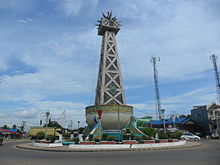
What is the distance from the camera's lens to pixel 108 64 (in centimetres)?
3909

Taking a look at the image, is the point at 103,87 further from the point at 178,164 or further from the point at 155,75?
the point at 155,75

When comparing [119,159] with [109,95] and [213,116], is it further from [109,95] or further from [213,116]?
[213,116]

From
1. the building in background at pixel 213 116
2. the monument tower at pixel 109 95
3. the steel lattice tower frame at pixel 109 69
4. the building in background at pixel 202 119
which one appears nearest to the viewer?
the monument tower at pixel 109 95

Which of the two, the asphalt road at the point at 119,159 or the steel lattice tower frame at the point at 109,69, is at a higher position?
the steel lattice tower frame at the point at 109,69

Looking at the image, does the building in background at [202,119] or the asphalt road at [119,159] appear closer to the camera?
the asphalt road at [119,159]

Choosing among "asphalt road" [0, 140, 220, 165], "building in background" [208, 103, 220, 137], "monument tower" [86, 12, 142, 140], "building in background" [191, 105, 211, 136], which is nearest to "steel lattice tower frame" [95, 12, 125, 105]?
"monument tower" [86, 12, 142, 140]

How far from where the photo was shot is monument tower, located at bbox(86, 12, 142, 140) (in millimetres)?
33219

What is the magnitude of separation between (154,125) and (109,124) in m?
38.1

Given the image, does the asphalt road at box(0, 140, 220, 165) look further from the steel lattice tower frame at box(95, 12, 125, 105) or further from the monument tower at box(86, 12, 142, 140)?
the steel lattice tower frame at box(95, 12, 125, 105)

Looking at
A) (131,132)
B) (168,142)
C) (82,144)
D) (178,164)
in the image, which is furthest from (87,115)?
(178,164)

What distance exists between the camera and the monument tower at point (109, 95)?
33219 mm

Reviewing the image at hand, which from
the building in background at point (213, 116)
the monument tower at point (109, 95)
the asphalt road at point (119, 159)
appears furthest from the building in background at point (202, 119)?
the asphalt road at point (119, 159)

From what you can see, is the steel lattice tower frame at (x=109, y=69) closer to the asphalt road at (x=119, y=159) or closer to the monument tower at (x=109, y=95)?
the monument tower at (x=109, y=95)

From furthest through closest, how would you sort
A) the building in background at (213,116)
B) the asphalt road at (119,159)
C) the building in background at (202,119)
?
the building in background at (202,119)
the building in background at (213,116)
the asphalt road at (119,159)
